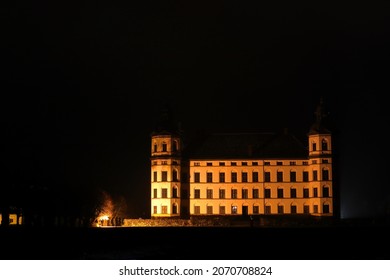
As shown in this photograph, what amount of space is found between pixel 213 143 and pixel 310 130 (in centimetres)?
1001

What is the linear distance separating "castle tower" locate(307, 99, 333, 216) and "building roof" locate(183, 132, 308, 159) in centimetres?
186

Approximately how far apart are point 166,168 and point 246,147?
8.52 metres

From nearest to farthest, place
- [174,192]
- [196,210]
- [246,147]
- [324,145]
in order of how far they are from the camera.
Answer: [324,145] → [174,192] → [196,210] → [246,147]

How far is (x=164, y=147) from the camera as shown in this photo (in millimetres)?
85875

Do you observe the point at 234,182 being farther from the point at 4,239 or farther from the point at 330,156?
the point at 4,239

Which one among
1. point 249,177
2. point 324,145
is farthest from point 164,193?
point 324,145

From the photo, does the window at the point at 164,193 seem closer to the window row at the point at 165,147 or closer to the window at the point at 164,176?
the window at the point at 164,176

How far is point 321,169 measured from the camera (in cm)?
8375

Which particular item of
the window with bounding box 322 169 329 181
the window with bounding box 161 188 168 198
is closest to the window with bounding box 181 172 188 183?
the window with bounding box 161 188 168 198

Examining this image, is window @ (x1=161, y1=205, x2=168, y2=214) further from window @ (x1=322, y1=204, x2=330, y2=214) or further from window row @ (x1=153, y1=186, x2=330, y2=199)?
window @ (x1=322, y1=204, x2=330, y2=214)

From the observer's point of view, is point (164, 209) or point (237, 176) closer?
point (164, 209)

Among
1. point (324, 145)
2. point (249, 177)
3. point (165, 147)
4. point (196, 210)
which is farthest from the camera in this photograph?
point (249, 177)

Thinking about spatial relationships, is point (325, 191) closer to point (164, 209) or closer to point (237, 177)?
point (237, 177)
